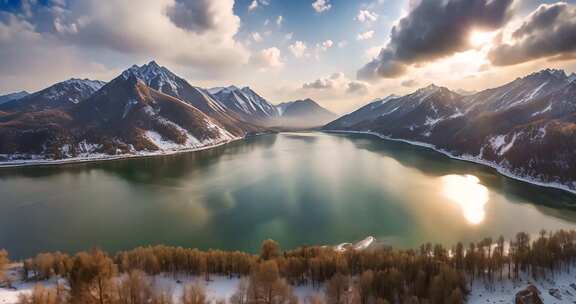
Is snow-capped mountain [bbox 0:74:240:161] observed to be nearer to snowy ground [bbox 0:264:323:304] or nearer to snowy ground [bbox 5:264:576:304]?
snowy ground [bbox 0:264:323:304]

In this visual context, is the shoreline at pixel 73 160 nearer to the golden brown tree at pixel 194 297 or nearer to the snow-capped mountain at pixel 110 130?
the snow-capped mountain at pixel 110 130

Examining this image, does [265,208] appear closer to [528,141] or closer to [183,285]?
[183,285]

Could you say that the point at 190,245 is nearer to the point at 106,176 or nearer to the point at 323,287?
the point at 323,287

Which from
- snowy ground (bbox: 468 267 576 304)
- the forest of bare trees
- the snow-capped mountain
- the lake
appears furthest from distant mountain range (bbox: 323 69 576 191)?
the snow-capped mountain

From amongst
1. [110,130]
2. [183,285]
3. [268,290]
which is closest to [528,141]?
[268,290]

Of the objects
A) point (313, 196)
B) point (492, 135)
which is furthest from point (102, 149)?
point (492, 135)
